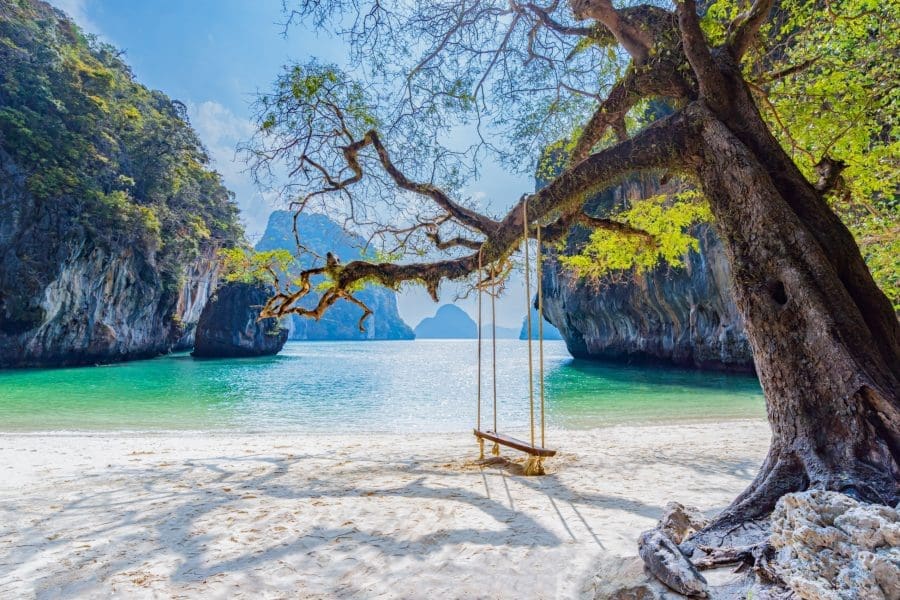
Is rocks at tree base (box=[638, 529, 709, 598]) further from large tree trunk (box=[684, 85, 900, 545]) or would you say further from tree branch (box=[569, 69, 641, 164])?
tree branch (box=[569, 69, 641, 164])

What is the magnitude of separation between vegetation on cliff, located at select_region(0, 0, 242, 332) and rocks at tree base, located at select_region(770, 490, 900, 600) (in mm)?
26761

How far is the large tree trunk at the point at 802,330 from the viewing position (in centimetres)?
203

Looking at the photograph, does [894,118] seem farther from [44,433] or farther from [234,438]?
[44,433]

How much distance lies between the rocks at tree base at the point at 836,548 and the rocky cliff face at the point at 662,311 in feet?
46.6

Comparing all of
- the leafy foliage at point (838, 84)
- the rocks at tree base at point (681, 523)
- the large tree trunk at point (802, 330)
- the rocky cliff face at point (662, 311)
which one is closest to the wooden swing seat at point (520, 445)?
the rocks at tree base at point (681, 523)

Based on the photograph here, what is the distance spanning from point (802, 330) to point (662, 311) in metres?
24.0

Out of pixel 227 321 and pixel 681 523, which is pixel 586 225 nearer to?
pixel 681 523

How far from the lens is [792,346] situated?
239 cm

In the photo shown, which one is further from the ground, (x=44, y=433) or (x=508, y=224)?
(x=508, y=224)

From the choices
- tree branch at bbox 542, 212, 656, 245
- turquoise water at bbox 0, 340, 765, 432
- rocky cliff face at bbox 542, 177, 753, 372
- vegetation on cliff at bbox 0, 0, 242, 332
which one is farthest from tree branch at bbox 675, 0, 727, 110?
vegetation on cliff at bbox 0, 0, 242, 332

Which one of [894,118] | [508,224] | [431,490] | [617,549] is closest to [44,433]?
[431,490]

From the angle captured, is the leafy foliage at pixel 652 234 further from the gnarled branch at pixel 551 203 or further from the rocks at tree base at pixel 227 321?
the rocks at tree base at pixel 227 321

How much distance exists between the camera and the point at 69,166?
21.0m

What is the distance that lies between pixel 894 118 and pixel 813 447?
524cm
